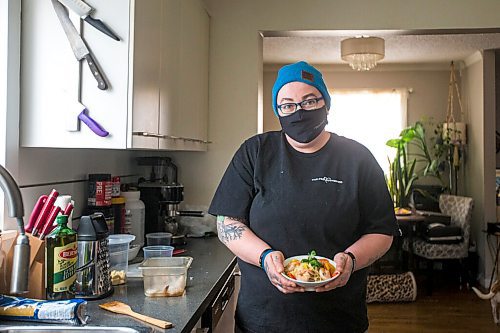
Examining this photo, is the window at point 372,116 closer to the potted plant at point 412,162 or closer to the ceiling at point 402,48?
the potted plant at point 412,162

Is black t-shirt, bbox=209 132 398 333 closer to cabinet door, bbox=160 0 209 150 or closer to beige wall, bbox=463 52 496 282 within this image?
cabinet door, bbox=160 0 209 150

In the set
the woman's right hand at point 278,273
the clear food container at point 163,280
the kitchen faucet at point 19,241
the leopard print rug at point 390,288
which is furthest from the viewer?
the leopard print rug at point 390,288

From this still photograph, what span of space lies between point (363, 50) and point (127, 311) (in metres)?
3.59

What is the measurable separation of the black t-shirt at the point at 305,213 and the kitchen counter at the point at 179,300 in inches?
6.5

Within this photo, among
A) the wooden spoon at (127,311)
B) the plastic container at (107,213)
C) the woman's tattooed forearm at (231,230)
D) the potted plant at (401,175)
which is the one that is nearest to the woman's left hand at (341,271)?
the woman's tattooed forearm at (231,230)

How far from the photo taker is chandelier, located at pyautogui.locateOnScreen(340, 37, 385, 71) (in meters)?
4.50

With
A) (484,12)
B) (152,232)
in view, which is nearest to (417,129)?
(484,12)

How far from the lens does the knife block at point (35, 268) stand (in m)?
1.46

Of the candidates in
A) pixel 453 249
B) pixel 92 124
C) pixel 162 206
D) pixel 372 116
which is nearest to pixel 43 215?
pixel 92 124

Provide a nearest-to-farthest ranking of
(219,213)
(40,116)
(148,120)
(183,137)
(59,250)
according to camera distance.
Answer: (59,250)
(219,213)
(40,116)
(148,120)
(183,137)

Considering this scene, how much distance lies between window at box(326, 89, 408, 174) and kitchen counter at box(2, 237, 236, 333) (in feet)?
14.9

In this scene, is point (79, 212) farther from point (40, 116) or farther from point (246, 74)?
point (246, 74)

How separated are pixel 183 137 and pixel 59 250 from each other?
1122 millimetres

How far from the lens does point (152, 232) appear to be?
2.64m
